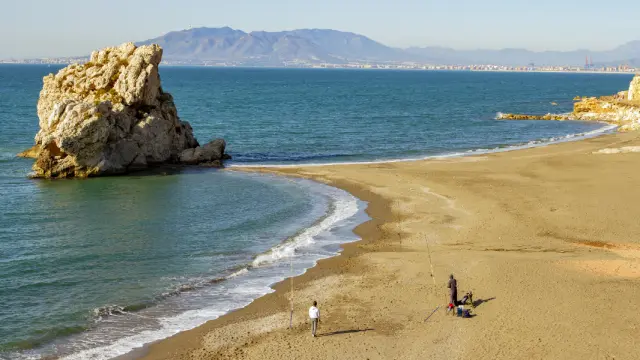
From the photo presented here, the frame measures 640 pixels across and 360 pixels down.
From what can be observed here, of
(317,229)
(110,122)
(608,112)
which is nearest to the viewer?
(317,229)

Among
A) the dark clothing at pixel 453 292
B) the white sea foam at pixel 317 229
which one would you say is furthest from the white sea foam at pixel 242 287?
the dark clothing at pixel 453 292

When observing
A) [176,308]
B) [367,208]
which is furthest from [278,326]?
[367,208]

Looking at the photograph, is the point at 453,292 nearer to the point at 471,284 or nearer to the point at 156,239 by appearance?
the point at 471,284

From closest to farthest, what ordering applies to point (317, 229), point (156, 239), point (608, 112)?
point (156, 239)
point (317, 229)
point (608, 112)

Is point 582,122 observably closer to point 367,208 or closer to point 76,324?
point 367,208

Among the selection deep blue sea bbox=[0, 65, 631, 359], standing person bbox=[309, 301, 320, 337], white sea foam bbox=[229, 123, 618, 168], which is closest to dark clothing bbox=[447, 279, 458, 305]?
standing person bbox=[309, 301, 320, 337]

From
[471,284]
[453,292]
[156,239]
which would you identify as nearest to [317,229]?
[156,239]
